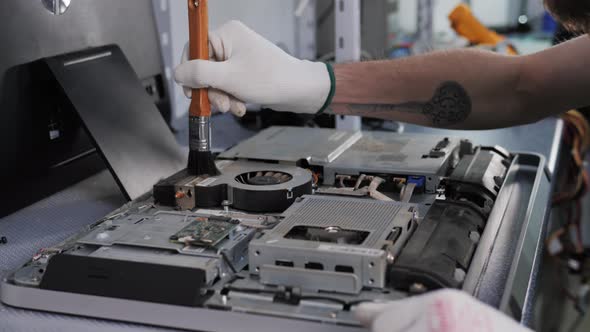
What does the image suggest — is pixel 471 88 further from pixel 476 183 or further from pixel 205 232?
pixel 205 232

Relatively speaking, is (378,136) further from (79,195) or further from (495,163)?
(79,195)

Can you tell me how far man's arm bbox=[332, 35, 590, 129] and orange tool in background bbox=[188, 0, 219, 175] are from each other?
0.33 meters

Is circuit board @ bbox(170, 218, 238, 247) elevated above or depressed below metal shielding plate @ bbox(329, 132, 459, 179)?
below

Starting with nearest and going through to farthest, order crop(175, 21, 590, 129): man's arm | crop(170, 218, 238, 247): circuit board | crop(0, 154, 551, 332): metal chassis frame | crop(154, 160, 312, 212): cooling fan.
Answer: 1. crop(0, 154, 551, 332): metal chassis frame
2. crop(170, 218, 238, 247): circuit board
3. crop(154, 160, 312, 212): cooling fan
4. crop(175, 21, 590, 129): man's arm

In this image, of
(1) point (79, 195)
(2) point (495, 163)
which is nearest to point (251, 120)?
(1) point (79, 195)

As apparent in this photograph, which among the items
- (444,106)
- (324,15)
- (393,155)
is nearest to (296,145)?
(393,155)

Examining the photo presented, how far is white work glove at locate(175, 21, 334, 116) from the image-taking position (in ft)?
3.49

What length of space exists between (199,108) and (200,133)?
4 cm

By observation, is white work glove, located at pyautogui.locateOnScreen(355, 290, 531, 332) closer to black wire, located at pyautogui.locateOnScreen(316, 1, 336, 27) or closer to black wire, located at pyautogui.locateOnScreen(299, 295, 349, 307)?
black wire, located at pyautogui.locateOnScreen(299, 295, 349, 307)

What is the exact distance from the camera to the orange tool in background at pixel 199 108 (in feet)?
3.48

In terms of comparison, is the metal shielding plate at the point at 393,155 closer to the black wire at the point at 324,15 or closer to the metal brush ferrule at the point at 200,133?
the metal brush ferrule at the point at 200,133

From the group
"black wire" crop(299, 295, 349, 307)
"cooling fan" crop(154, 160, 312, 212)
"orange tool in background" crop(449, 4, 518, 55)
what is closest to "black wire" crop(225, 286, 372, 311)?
"black wire" crop(299, 295, 349, 307)

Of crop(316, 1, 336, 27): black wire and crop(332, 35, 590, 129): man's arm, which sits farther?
crop(316, 1, 336, 27): black wire

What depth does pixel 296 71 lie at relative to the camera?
119 cm
